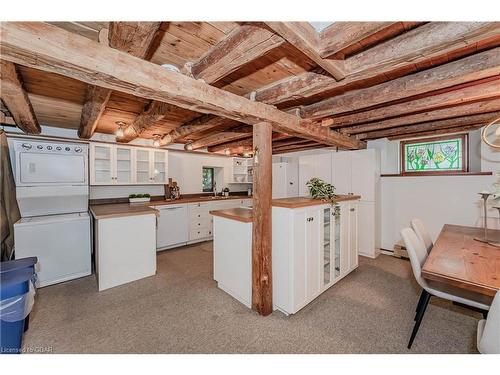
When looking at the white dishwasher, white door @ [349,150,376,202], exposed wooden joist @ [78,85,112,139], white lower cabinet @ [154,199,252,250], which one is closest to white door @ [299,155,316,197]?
white door @ [349,150,376,202]

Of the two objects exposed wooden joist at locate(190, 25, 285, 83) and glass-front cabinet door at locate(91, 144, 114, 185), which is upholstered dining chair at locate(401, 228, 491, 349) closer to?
exposed wooden joist at locate(190, 25, 285, 83)

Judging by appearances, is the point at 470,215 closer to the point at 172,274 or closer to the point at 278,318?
the point at 278,318

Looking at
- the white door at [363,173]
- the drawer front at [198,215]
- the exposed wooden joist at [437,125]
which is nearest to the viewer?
the exposed wooden joist at [437,125]

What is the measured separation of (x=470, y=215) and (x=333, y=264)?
2.44 meters

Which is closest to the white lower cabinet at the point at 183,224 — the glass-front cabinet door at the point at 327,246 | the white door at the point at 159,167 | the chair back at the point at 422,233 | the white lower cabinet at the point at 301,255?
the white door at the point at 159,167

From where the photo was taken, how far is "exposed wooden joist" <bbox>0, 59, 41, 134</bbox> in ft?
4.78

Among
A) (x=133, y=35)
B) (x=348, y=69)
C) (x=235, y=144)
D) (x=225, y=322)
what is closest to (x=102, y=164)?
(x=235, y=144)

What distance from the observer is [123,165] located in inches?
154

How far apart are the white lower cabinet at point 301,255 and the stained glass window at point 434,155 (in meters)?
2.35

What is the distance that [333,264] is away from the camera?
8.50ft

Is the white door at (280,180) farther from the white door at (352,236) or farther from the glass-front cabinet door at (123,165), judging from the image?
the glass-front cabinet door at (123,165)

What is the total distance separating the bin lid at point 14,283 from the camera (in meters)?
1.44
